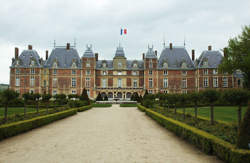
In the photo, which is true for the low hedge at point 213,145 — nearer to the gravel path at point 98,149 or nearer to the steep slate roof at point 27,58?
the gravel path at point 98,149

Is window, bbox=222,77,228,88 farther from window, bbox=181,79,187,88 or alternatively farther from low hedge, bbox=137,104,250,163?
low hedge, bbox=137,104,250,163

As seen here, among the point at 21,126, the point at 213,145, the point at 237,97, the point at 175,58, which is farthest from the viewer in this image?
the point at 175,58

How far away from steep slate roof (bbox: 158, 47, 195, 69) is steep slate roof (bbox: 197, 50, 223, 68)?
251 centimetres

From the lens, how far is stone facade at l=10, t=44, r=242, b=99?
43.5 meters

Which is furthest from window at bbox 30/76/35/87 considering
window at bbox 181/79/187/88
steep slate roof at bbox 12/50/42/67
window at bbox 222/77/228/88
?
window at bbox 222/77/228/88

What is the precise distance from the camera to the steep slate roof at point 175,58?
46.1 metres

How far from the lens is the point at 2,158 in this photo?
609 centimetres

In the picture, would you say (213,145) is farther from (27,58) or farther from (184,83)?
(27,58)

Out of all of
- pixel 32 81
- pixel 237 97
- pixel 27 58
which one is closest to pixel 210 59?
pixel 32 81

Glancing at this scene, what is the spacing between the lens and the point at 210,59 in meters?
43.8

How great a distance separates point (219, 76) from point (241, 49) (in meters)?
15.0

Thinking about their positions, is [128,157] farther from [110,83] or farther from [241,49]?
[110,83]

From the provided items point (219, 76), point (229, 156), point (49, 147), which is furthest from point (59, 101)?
point (219, 76)

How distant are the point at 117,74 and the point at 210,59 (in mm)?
19508
